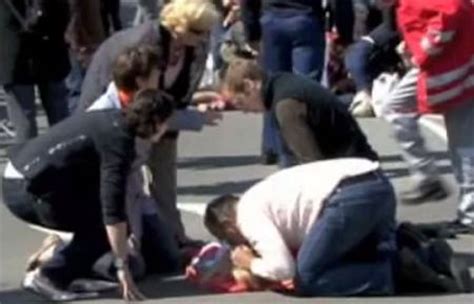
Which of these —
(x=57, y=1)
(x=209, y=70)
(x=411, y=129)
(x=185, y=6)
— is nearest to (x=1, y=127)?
(x=209, y=70)

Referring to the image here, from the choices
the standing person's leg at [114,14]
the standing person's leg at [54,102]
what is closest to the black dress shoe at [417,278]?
the standing person's leg at [54,102]

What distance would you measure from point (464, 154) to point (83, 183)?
92.4 inches

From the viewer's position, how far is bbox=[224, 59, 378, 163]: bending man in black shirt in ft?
26.0

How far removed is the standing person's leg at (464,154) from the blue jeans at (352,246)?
1506mm

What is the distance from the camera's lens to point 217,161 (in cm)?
1239

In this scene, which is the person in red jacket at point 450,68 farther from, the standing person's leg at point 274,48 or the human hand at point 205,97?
the standing person's leg at point 274,48

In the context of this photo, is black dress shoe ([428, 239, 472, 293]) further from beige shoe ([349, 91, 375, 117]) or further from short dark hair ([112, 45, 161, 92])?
beige shoe ([349, 91, 375, 117])

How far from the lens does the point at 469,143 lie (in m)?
9.30

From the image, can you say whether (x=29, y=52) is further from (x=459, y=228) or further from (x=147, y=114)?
(x=147, y=114)

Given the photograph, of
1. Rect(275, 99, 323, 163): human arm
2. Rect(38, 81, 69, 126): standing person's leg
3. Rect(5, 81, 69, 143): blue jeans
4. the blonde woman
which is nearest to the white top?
Rect(275, 99, 323, 163): human arm

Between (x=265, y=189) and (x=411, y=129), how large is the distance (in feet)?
7.71

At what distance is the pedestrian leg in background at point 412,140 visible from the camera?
977 centimetres

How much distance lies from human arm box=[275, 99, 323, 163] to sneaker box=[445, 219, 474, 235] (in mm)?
1433

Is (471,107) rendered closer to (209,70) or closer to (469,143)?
(469,143)
